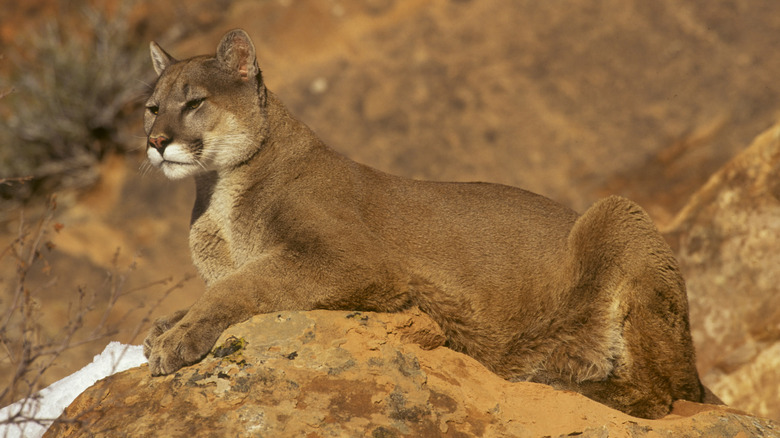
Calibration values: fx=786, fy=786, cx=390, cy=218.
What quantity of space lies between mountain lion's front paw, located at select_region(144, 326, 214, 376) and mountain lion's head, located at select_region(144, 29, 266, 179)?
1.38 m

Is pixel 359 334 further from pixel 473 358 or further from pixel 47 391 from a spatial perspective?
pixel 47 391

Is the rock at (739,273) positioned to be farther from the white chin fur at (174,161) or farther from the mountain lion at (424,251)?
the white chin fur at (174,161)

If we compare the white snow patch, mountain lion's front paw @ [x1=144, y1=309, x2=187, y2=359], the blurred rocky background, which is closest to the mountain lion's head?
mountain lion's front paw @ [x1=144, y1=309, x2=187, y2=359]

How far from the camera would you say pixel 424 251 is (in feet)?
16.7

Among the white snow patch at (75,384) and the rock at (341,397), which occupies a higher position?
the rock at (341,397)

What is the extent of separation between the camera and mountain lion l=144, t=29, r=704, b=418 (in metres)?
4.80

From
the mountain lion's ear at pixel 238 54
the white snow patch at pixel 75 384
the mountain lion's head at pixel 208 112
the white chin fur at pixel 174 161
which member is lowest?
the white snow patch at pixel 75 384

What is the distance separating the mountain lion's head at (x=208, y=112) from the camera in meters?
5.17

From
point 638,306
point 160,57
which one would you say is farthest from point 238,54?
point 638,306

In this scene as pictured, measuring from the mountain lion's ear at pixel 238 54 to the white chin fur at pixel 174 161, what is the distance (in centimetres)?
75

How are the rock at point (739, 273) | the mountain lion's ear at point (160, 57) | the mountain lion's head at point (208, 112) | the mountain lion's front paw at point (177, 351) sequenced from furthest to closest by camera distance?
the rock at point (739, 273)
the mountain lion's ear at point (160, 57)
the mountain lion's head at point (208, 112)
the mountain lion's front paw at point (177, 351)

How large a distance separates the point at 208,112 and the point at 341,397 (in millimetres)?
2274

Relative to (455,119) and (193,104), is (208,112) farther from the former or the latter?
(455,119)

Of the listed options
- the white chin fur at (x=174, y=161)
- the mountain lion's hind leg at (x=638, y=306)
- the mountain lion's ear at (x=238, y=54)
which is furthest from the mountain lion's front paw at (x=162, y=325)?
the mountain lion's hind leg at (x=638, y=306)
